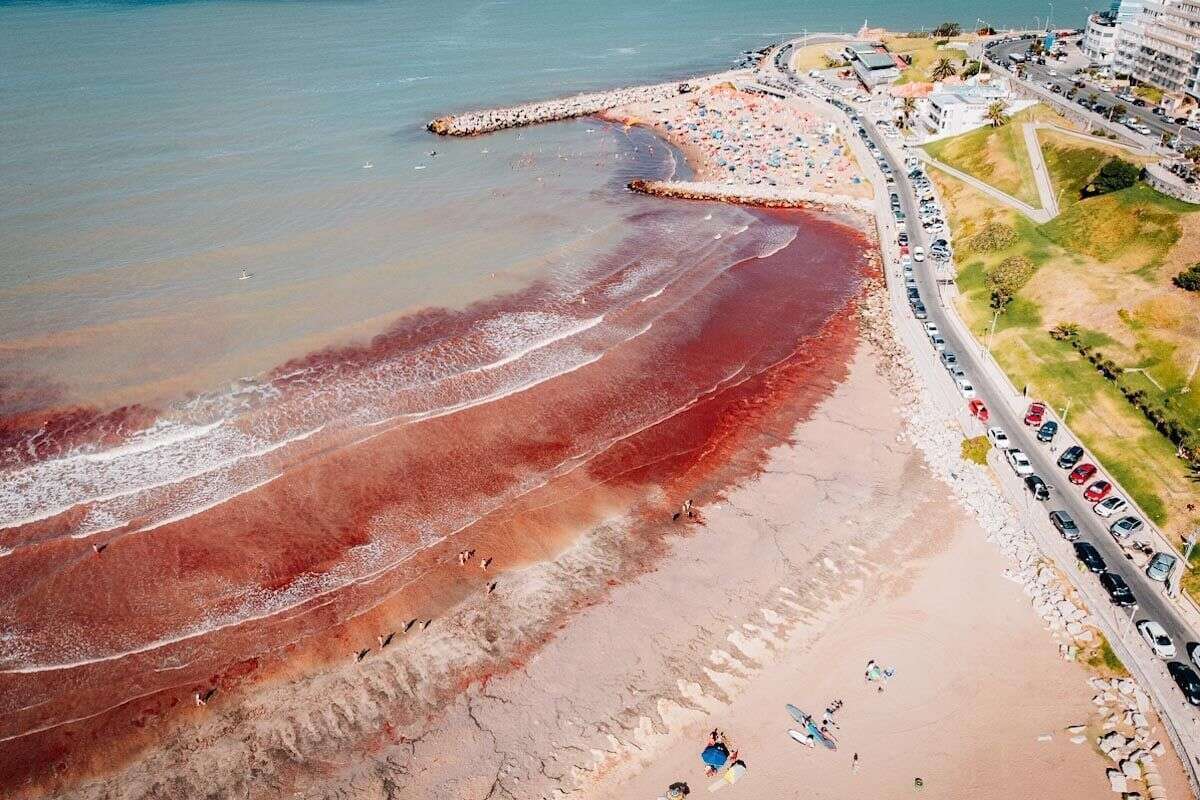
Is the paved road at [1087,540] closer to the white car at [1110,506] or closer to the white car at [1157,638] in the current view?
the white car at [1157,638]

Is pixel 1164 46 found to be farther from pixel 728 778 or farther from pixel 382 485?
pixel 728 778

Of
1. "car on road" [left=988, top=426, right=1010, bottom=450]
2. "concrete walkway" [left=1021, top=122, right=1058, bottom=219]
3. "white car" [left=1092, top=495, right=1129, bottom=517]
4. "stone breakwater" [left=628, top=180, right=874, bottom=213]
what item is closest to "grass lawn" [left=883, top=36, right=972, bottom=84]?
"concrete walkway" [left=1021, top=122, right=1058, bottom=219]

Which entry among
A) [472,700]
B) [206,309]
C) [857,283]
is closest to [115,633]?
[472,700]

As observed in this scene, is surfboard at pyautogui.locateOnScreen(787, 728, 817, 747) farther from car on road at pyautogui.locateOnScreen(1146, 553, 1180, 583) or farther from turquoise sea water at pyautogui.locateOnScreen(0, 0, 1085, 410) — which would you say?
turquoise sea water at pyautogui.locateOnScreen(0, 0, 1085, 410)

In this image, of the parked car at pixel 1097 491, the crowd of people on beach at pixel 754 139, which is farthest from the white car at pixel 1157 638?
the crowd of people on beach at pixel 754 139

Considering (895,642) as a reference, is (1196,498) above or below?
above

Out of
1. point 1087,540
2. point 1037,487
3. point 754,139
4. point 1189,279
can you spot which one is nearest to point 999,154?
point 1189,279

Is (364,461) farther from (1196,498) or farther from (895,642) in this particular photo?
(1196,498)
